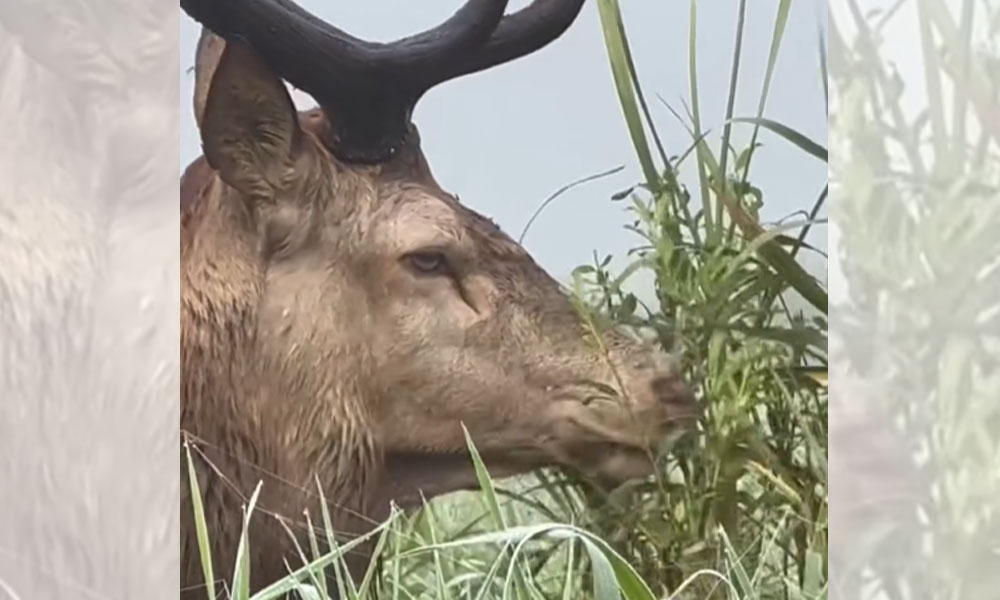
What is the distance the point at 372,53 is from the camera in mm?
1054

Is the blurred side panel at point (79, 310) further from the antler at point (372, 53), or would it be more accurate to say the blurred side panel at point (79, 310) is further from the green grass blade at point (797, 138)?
the green grass blade at point (797, 138)

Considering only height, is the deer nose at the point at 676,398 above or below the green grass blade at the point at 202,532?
above

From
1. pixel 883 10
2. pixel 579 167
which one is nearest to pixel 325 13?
pixel 579 167

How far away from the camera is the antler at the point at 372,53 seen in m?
1.05

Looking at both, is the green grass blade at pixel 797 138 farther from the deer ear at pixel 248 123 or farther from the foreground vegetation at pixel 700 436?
the deer ear at pixel 248 123

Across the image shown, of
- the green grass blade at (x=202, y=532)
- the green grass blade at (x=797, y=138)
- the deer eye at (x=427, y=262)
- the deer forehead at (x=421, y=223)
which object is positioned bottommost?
the green grass blade at (x=202, y=532)

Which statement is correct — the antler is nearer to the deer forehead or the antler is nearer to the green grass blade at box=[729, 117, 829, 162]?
the deer forehead

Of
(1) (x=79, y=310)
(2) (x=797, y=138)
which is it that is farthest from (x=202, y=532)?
(2) (x=797, y=138)

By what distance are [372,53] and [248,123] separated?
0.40 feet

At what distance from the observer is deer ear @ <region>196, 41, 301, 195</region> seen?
1.06 metres

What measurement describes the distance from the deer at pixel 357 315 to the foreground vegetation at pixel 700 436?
3 centimetres

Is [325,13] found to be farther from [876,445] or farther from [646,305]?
[876,445]

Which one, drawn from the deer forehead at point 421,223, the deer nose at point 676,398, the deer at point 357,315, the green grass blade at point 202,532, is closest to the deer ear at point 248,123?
the deer at point 357,315

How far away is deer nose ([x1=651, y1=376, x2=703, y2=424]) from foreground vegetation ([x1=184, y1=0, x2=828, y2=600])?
1cm
